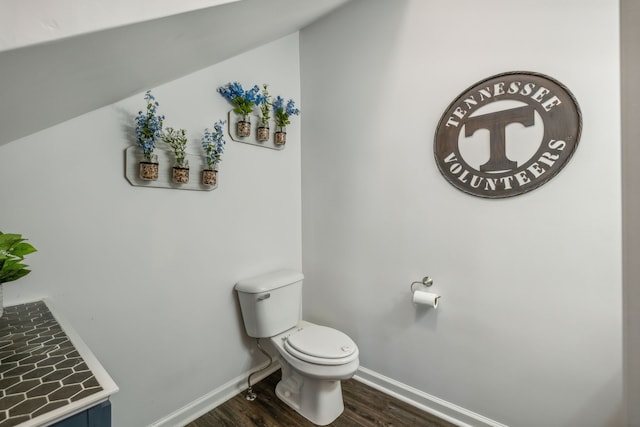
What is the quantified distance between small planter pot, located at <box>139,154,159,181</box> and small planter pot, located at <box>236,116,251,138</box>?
54 cm

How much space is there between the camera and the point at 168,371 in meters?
1.56

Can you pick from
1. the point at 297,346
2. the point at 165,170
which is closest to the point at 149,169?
the point at 165,170

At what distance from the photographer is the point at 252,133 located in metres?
1.91

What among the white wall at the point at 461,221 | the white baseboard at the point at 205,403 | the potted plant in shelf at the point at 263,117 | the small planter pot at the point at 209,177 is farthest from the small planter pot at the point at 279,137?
the white baseboard at the point at 205,403

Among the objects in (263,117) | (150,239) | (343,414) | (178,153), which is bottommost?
(343,414)

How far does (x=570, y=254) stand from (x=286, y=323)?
5.04 feet

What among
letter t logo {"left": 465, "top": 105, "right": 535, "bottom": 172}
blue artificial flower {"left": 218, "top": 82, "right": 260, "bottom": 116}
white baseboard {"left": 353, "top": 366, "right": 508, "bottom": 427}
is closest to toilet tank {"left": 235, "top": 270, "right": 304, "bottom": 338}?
white baseboard {"left": 353, "top": 366, "right": 508, "bottom": 427}

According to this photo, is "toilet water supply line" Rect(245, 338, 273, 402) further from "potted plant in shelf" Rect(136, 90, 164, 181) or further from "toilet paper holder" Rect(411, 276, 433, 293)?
"potted plant in shelf" Rect(136, 90, 164, 181)

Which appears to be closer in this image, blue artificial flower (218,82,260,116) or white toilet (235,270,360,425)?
white toilet (235,270,360,425)

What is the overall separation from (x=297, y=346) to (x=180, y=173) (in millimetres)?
1120

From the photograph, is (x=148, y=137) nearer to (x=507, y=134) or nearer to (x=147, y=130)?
(x=147, y=130)

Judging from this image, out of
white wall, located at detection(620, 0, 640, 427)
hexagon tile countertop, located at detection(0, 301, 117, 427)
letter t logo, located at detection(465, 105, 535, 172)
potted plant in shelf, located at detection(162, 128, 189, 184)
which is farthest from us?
potted plant in shelf, located at detection(162, 128, 189, 184)

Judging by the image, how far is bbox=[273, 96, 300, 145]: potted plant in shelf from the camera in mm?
2044

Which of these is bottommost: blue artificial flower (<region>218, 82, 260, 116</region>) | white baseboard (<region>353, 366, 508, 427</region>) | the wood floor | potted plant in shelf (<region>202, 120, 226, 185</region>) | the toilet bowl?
the wood floor
